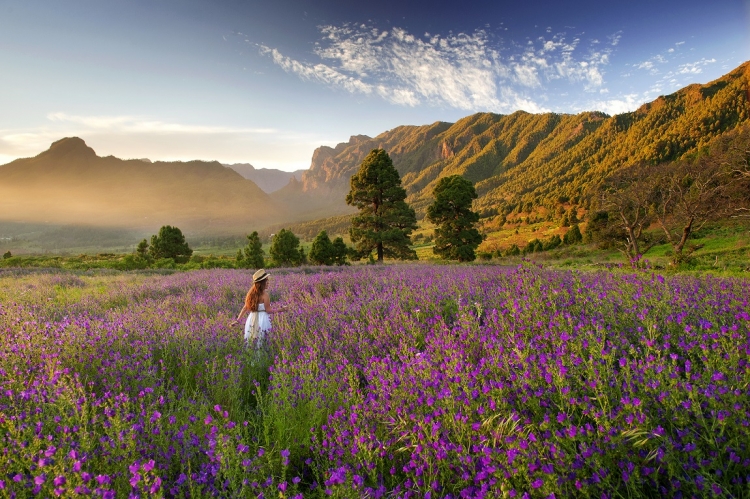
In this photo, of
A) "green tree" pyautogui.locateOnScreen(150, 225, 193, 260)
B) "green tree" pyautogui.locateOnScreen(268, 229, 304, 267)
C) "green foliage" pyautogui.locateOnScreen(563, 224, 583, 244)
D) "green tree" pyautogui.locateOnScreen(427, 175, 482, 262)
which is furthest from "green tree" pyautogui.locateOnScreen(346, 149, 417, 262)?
"green foliage" pyautogui.locateOnScreen(563, 224, 583, 244)

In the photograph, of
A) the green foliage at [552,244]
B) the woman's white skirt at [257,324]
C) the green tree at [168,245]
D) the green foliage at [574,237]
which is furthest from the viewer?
the green foliage at [574,237]

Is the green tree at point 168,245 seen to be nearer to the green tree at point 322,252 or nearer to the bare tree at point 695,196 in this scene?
the green tree at point 322,252

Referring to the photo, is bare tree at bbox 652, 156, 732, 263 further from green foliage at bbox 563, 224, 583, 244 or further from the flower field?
the flower field

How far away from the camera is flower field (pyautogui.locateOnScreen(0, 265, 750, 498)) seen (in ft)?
4.84

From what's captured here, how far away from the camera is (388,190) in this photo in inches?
984

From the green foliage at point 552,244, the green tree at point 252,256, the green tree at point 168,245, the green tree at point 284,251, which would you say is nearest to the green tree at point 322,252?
the green tree at point 284,251

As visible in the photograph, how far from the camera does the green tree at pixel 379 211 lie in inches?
965

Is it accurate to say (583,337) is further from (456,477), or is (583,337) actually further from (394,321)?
(394,321)

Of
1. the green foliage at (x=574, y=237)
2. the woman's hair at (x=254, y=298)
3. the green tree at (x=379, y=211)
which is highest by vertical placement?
the green tree at (x=379, y=211)

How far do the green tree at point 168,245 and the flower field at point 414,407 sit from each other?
132 ft

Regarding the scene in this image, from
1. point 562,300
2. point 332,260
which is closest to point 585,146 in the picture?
point 332,260

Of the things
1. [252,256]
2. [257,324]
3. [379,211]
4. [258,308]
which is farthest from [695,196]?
[252,256]

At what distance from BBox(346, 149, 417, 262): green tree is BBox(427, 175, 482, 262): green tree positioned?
3435 millimetres

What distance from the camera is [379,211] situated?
82.7 feet
